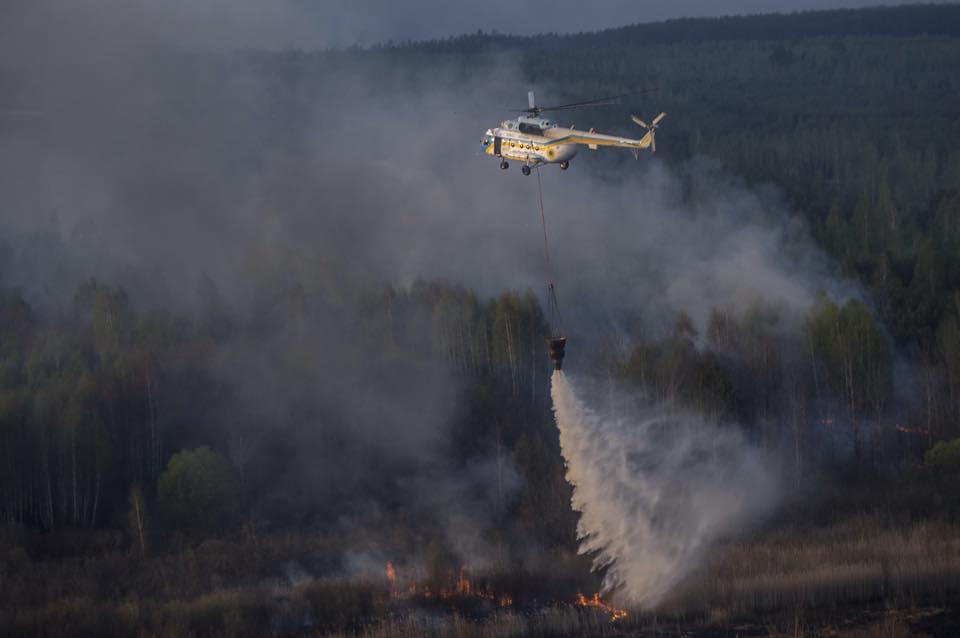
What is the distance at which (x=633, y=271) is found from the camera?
85.8m

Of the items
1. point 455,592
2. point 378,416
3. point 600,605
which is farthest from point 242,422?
point 600,605

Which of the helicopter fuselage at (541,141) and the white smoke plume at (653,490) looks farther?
the helicopter fuselage at (541,141)

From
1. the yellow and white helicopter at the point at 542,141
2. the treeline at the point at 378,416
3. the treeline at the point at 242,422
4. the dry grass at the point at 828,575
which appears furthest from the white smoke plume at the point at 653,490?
the yellow and white helicopter at the point at 542,141

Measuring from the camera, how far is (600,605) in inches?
1811

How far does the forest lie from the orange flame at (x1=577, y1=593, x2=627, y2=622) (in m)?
0.45

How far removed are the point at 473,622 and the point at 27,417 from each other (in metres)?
25.5

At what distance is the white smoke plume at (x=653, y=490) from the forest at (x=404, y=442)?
1.18 metres

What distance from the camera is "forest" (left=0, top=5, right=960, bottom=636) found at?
46.7 meters

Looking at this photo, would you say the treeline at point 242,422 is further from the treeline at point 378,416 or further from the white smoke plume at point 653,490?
the white smoke plume at point 653,490

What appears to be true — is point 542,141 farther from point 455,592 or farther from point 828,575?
point 828,575

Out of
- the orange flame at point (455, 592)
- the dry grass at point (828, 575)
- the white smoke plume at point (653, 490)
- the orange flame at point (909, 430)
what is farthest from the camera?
the orange flame at point (909, 430)

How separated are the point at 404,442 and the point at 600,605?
20766 millimetres

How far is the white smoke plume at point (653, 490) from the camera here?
47.3 m

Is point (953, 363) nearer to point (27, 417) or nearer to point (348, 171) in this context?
point (27, 417)
